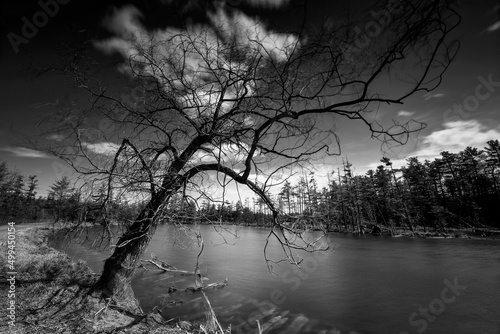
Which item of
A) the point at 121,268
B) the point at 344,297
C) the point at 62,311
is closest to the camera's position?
the point at 62,311

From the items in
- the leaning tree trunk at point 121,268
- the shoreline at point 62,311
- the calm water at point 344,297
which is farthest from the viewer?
the calm water at point 344,297

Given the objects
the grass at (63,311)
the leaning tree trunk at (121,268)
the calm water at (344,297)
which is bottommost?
the calm water at (344,297)

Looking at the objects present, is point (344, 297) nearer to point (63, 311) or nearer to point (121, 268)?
point (121, 268)

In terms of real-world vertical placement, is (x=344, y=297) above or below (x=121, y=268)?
below

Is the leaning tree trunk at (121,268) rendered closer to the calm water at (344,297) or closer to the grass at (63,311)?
the grass at (63,311)

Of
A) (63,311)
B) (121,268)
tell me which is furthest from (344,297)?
(63,311)

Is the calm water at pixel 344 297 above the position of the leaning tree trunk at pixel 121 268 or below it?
below

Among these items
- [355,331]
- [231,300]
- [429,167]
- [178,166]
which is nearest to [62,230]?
[178,166]

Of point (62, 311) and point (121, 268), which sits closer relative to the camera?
point (62, 311)

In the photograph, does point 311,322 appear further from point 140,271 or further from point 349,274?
point 140,271

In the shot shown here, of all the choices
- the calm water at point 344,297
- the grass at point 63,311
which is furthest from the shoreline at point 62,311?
the calm water at point 344,297

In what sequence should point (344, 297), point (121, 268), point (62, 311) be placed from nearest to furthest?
1. point (62, 311)
2. point (121, 268)
3. point (344, 297)

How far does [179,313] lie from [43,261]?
4486 mm

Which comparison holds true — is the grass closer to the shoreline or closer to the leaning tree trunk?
the shoreline
